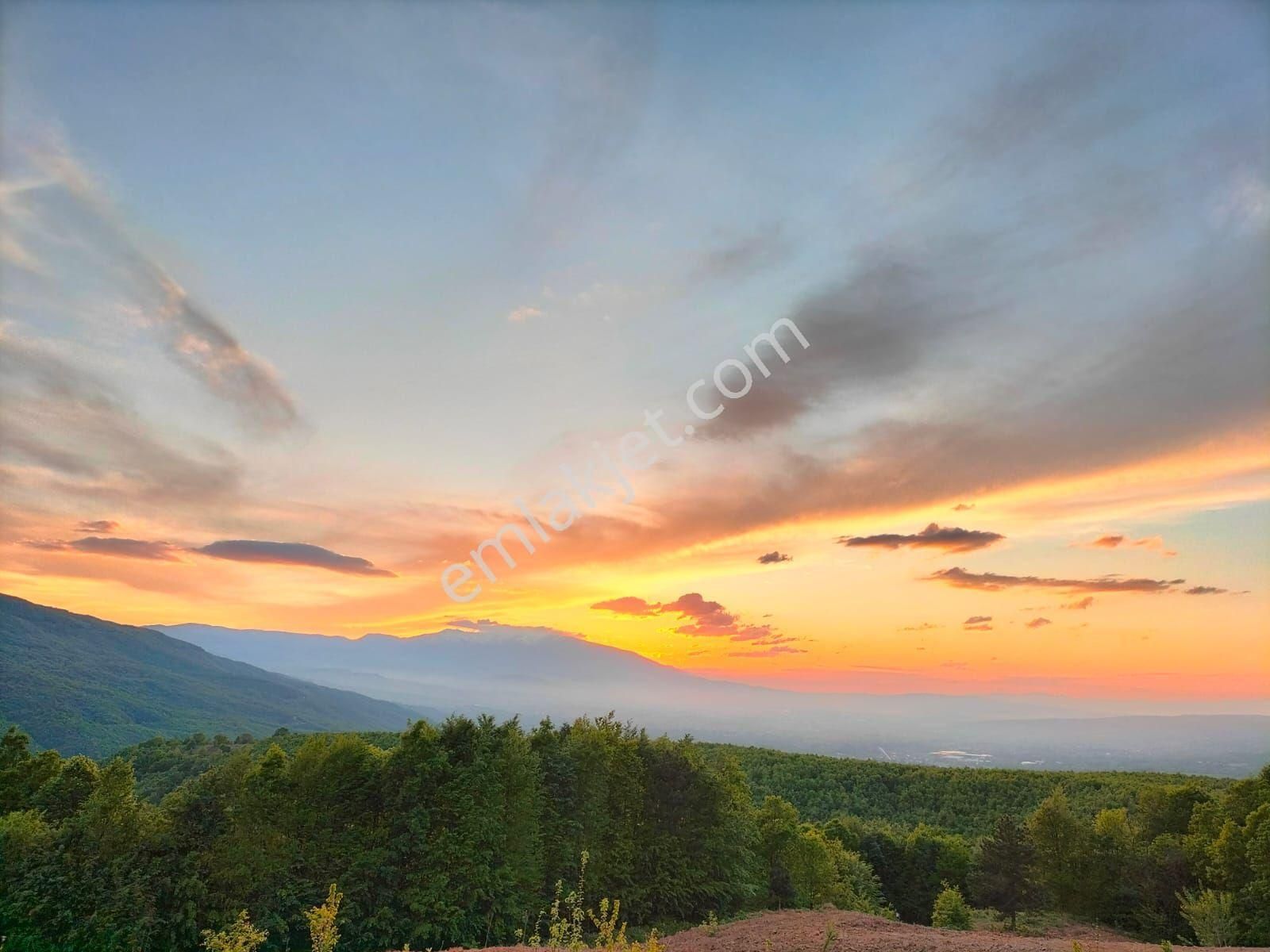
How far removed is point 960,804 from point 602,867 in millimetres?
49287

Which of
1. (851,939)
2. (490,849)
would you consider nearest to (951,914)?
(490,849)

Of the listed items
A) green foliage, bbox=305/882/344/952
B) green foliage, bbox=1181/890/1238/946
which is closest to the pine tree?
green foliage, bbox=1181/890/1238/946

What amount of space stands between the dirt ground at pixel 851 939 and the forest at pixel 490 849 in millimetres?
8029

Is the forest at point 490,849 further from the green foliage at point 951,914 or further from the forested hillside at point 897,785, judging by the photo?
the forested hillside at point 897,785

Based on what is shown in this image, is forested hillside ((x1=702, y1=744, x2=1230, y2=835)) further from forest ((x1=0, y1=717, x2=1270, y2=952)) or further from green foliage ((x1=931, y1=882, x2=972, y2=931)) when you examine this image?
green foliage ((x1=931, y1=882, x2=972, y2=931))

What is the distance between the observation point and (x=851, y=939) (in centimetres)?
1714

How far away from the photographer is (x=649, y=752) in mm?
37125

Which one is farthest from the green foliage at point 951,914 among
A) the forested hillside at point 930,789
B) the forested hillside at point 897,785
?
the forested hillside at point 930,789

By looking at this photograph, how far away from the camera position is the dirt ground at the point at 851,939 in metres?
15.7

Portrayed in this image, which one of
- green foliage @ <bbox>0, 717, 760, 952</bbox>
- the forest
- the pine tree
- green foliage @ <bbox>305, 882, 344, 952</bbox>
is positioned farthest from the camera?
the pine tree

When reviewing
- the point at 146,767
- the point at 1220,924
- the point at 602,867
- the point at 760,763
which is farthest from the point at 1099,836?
the point at 146,767

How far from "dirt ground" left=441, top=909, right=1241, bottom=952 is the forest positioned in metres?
8.03

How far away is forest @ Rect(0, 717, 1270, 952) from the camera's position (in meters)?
25.8

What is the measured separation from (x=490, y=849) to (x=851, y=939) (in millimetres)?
17766
